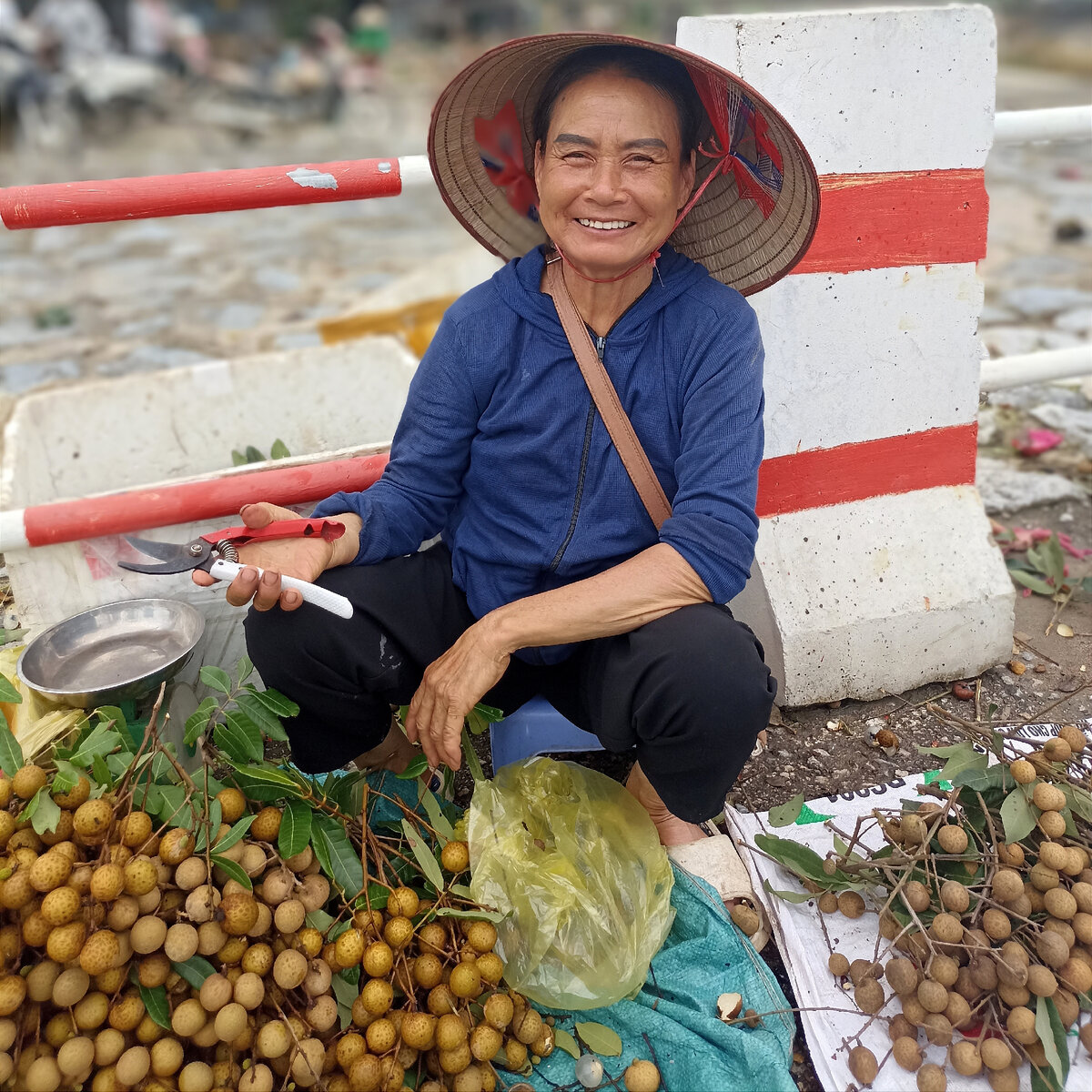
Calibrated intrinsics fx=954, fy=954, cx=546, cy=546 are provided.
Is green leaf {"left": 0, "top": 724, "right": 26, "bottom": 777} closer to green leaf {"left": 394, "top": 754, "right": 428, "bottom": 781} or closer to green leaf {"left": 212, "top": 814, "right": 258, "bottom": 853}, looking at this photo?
green leaf {"left": 212, "top": 814, "right": 258, "bottom": 853}

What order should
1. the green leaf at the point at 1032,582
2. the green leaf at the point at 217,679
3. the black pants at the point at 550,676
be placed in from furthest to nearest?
1. the green leaf at the point at 1032,582
2. the green leaf at the point at 217,679
3. the black pants at the point at 550,676

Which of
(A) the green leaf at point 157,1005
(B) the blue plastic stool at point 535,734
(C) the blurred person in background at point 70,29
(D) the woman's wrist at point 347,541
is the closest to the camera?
(A) the green leaf at point 157,1005

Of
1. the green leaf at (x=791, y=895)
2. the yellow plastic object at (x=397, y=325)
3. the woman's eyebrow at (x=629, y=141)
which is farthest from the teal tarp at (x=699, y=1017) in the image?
the yellow plastic object at (x=397, y=325)

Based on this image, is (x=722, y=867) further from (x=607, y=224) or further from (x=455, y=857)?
(x=607, y=224)

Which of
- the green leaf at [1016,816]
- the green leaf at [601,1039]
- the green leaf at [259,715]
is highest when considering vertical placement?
the green leaf at [259,715]

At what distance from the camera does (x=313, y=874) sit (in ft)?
5.71

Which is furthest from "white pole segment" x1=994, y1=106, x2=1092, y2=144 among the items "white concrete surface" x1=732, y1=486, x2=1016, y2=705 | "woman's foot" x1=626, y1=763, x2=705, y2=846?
"woman's foot" x1=626, y1=763, x2=705, y2=846

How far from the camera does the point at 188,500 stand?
7.00ft

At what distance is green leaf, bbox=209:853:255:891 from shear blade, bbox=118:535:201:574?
0.51 m

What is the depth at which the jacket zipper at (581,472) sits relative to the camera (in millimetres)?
1945

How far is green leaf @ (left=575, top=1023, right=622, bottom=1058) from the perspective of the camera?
1742mm

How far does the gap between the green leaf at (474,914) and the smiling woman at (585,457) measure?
0.29m

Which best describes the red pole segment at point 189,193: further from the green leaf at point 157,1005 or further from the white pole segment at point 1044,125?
the white pole segment at point 1044,125

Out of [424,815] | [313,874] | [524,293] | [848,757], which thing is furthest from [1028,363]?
[313,874]
